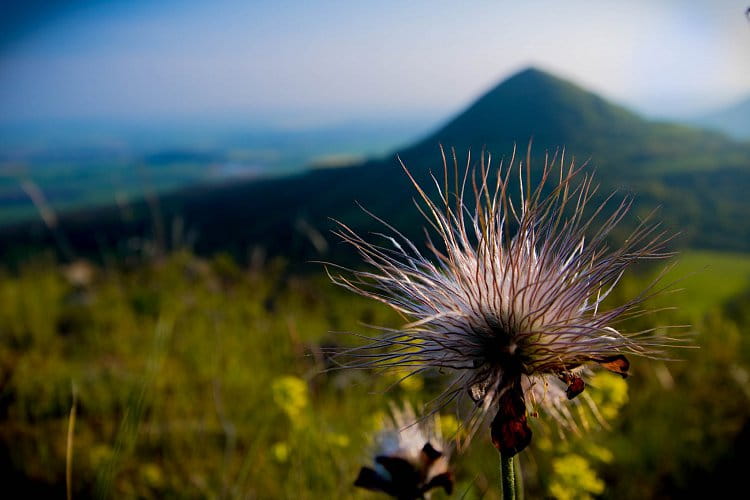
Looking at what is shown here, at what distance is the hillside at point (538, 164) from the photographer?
3.15 meters

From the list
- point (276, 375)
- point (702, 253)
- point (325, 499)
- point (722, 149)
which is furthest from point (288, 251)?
point (722, 149)

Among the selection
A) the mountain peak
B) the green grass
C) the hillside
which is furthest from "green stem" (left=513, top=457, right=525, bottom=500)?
the green grass

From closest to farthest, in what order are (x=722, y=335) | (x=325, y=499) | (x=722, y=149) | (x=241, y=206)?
(x=325, y=499)
(x=722, y=335)
(x=722, y=149)
(x=241, y=206)

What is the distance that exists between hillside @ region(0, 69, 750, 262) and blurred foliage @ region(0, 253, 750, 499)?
30.7 inches

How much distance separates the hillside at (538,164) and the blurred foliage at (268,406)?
78 cm

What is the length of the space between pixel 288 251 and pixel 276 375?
4.03m

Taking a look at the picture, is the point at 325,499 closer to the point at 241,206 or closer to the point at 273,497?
the point at 273,497

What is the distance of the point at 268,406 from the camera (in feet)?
12.1

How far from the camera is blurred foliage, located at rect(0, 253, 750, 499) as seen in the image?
2.48 m

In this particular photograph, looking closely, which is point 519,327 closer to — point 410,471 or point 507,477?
point 507,477

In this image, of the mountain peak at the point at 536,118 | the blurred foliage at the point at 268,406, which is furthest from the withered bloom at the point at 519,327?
the mountain peak at the point at 536,118

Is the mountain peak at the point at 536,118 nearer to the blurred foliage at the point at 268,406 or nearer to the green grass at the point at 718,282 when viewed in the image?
the blurred foliage at the point at 268,406

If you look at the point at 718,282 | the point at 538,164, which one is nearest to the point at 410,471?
the point at 538,164

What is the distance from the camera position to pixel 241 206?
13.4 metres
